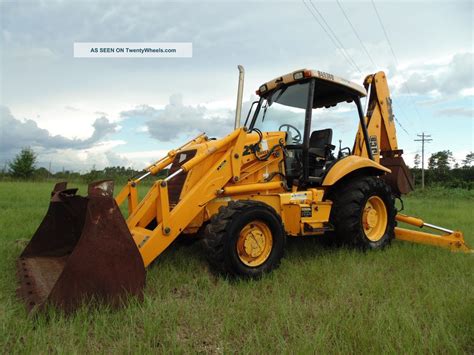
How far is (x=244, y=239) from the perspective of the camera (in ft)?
13.5

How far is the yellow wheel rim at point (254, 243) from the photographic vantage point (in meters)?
4.11

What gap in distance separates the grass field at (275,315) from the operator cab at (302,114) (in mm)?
1367

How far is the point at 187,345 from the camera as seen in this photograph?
265cm

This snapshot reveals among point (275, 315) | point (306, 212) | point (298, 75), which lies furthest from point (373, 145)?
point (275, 315)

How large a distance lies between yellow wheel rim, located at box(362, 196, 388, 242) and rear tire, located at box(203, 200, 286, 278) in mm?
1850

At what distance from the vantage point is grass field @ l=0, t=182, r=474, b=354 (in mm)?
2646

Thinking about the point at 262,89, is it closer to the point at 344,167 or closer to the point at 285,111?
the point at 285,111

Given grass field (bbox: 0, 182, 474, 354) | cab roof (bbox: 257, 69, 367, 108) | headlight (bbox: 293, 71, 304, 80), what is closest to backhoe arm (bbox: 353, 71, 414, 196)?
cab roof (bbox: 257, 69, 367, 108)

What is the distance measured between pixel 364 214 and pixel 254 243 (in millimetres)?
2167

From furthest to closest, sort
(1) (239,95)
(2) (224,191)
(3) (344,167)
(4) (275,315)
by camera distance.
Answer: (3) (344,167) < (1) (239,95) < (2) (224,191) < (4) (275,315)

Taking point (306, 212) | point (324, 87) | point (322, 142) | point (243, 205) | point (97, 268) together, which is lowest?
point (97, 268)

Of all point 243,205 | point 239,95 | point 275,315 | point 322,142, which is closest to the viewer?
point 275,315

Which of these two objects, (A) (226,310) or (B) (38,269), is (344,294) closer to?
(A) (226,310)

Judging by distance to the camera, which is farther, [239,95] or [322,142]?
[322,142]
